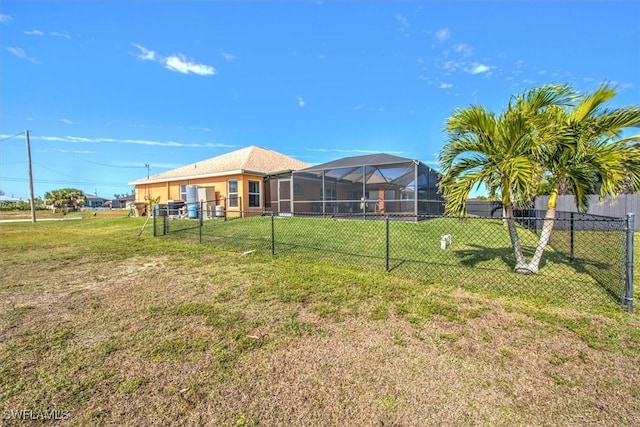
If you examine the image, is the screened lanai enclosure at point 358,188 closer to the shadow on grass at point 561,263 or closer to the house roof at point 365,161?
the house roof at point 365,161

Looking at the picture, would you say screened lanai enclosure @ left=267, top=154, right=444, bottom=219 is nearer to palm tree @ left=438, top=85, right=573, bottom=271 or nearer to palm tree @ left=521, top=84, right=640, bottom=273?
palm tree @ left=438, top=85, right=573, bottom=271

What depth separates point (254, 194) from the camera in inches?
665

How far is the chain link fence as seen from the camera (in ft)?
12.9

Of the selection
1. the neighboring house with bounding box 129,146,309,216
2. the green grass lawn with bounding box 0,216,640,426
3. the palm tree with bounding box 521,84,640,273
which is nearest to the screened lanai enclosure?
the neighboring house with bounding box 129,146,309,216

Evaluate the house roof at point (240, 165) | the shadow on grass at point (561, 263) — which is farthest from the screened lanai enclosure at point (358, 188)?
the shadow on grass at point (561, 263)

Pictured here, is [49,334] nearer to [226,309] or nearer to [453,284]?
[226,309]

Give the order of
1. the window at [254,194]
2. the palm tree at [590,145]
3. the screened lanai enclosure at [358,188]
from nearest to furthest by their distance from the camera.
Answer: the palm tree at [590,145], the screened lanai enclosure at [358,188], the window at [254,194]

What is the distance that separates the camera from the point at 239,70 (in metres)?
15.0

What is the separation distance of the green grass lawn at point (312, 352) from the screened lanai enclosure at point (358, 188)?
890 centimetres

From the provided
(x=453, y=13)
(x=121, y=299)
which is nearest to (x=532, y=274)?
(x=121, y=299)

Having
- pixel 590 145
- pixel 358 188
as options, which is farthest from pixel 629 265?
pixel 358 188

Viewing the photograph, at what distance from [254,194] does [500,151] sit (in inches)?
557

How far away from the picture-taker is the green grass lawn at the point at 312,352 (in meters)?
1.75

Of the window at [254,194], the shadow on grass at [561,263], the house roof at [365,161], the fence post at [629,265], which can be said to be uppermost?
the house roof at [365,161]
